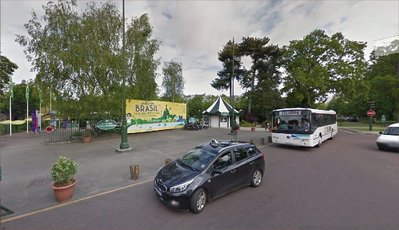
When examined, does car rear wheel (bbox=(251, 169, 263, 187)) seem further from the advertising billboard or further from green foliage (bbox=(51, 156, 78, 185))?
the advertising billboard

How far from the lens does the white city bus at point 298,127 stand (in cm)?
1209

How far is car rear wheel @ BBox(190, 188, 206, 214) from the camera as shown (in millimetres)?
4605

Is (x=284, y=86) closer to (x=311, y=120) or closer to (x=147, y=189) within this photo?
(x=311, y=120)

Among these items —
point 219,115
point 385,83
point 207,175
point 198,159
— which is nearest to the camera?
point 207,175

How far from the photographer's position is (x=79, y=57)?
13922 mm

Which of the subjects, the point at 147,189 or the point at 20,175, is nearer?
the point at 147,189

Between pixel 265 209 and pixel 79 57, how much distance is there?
48.7 feet

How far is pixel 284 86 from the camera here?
31.6 metres

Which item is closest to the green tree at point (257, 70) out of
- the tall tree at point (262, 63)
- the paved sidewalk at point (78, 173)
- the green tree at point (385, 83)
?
the tall tree at point (262, 63)

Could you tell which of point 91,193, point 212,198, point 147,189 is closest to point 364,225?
point 212,198

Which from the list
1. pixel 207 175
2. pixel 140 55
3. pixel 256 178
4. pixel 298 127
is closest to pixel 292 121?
pixel 298 127

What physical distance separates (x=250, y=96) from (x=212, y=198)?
30302 mm

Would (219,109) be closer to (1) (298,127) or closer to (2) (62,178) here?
(1) (298,127)

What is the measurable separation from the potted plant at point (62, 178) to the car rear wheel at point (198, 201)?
347 centimetres
